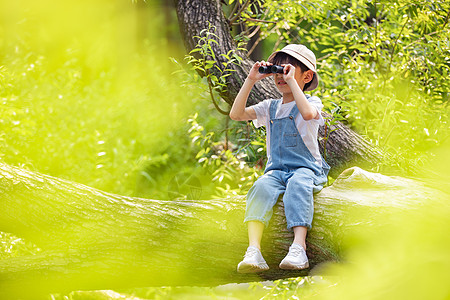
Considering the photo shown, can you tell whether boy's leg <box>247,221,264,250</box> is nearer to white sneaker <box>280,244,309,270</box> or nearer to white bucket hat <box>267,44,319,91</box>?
white sneaker <box>280,244,309,270</box>

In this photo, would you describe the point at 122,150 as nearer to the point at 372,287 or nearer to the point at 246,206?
the point at 246,206

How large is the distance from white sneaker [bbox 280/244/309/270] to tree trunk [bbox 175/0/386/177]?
1138 mm

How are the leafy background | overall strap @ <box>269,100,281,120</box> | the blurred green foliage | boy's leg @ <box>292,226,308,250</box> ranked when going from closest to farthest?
the leafy background → boy's leg @ <box>292,226,308,250</box> → overall strap @ <box>269,100,281,120</box> → the blurred green foliage

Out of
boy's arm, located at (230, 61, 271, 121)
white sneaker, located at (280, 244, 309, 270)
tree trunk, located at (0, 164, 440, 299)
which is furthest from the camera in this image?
boy's arm, located at (230, 61, 271, 121)

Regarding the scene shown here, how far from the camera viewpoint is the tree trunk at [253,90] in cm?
341

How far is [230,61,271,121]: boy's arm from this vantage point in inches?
97.9

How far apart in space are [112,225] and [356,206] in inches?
50.2

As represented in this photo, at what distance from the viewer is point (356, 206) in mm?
2287

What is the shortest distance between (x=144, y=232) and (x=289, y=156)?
2.82 feet

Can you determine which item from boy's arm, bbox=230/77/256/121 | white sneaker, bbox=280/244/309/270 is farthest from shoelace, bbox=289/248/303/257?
boy's arm, bbox=230/77/256/121

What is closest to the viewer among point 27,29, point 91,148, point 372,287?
point 372,287

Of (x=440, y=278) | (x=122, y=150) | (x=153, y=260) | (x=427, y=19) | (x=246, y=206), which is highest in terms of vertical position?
(x=427, y=19)

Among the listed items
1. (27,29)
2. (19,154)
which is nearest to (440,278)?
(19,154)

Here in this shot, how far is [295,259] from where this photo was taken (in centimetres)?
212
